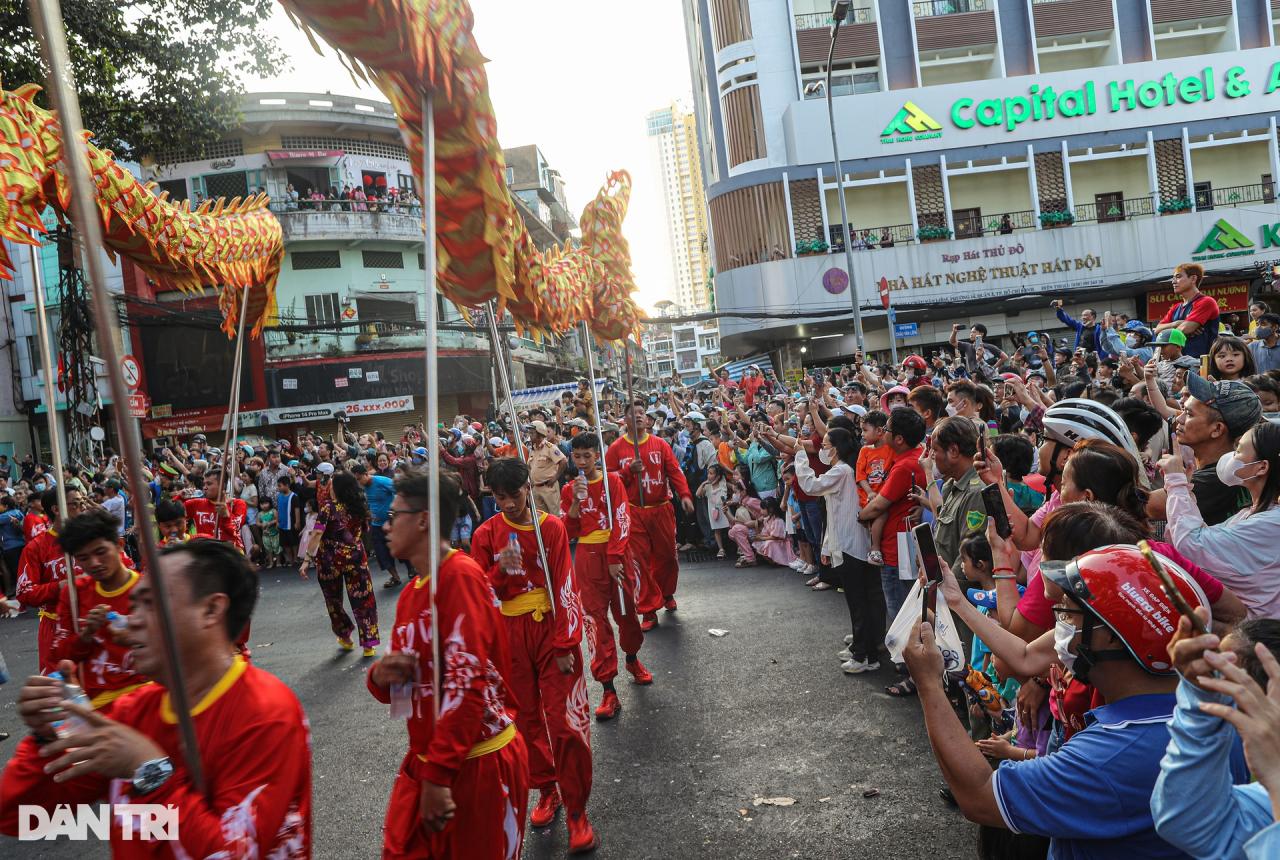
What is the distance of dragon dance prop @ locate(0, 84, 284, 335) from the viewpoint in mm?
3385

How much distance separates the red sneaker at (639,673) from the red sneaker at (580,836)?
215 centimetres

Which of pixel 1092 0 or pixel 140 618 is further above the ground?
pixel 1092 0

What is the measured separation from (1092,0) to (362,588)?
107 ft

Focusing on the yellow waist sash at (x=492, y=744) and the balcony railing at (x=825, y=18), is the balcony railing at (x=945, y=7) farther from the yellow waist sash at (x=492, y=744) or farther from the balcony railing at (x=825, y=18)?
the yellow waist sash at (x=492, y=744)

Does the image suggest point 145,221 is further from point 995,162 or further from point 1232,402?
point 995,162

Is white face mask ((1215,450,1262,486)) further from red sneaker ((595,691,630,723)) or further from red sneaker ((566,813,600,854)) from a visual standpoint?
red sneaker ((595,691,630,723))

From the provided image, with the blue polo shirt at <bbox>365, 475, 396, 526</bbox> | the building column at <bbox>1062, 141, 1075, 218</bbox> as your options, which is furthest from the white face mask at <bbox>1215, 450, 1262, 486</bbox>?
the building column at <bbox>1062, 141, 1075, 218</bbox>

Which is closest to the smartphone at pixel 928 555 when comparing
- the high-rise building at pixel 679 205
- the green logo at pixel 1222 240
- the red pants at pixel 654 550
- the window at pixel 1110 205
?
the red pants at pixel 654 550

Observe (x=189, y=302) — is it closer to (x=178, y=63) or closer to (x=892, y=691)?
(x=178, y=63)

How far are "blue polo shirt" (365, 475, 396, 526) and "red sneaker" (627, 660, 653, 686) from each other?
14.2ft

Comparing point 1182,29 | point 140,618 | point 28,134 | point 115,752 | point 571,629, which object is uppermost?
point 1182,29

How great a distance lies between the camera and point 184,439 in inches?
1123

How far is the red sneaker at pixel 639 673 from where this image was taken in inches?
244

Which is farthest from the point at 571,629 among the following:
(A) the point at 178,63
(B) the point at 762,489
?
(A) the point at 178,63
